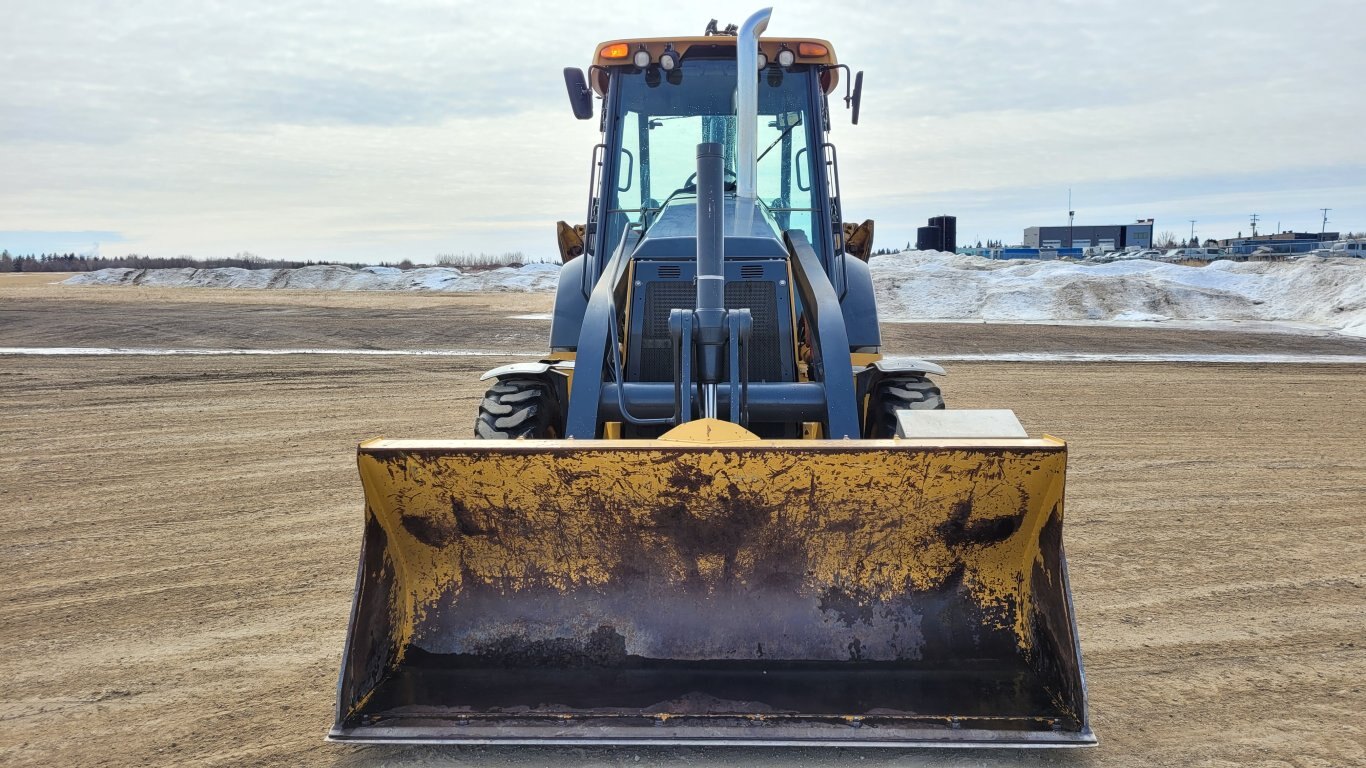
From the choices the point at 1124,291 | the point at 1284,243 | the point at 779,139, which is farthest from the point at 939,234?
the point at 779,139

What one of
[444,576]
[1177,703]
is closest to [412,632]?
[444,576]

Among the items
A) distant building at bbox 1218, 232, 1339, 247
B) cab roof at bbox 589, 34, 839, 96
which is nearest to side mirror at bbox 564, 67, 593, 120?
cab roof at bbox 589, 34, 839, 96

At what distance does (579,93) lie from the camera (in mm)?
5652

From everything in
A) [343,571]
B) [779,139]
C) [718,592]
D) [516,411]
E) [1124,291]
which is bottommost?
[343,571]

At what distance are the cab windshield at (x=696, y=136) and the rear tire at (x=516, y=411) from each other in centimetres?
128

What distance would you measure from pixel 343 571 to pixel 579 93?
2.90 metres

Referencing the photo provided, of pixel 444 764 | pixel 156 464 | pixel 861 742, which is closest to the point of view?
pixel 861 742

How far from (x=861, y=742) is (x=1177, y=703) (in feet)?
4.55

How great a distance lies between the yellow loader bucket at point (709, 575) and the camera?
3.28 m

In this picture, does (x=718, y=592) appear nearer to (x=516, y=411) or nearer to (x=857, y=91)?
(x=516, y=411)

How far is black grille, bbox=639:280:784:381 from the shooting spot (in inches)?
195

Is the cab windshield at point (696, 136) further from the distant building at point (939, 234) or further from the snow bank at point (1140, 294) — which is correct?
the distant building at point (939, 234)

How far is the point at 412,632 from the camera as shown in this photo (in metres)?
3.46

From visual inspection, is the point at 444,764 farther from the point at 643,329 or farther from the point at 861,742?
the point at 643,329
